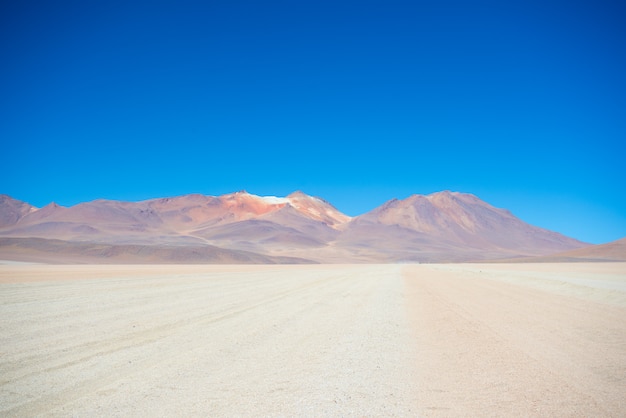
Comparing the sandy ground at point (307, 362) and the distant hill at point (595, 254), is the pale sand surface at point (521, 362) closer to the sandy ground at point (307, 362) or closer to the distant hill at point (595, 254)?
the sandy ground at point (307, 362)

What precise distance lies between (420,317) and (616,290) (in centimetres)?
1320

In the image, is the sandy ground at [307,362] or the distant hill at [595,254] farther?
the distant hill at [595,254]

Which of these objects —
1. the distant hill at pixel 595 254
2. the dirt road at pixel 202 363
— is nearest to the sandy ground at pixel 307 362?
the dirt road at pixel 202 363

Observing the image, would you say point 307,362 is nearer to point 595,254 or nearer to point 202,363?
point 202,363

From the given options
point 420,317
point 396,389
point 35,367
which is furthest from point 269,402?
point 420,317

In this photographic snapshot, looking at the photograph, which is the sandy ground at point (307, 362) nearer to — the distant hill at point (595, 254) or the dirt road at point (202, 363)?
the dirt road at point (202, 363)

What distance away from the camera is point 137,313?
39.3ft

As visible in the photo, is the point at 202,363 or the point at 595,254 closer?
the point at 202,363

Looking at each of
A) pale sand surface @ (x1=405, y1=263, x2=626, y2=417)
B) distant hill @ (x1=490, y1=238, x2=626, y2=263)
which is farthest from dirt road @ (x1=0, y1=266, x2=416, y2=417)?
distant hill @ (x1=490, y1=238, x2=626, y2=263)

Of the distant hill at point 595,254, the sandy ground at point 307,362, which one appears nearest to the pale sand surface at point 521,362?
the sandy ground at point 307,362

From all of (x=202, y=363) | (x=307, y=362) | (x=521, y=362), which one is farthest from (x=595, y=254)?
(x=202, y=363)

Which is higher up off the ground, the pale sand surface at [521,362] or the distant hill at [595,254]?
the distant hill at [595,254]

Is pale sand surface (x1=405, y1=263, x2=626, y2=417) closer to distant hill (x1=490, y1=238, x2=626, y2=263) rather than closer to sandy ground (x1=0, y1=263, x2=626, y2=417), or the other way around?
sandy ground (x1=0, y1=263, x2=626, y2=417)

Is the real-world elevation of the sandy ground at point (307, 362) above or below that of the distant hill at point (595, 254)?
below
